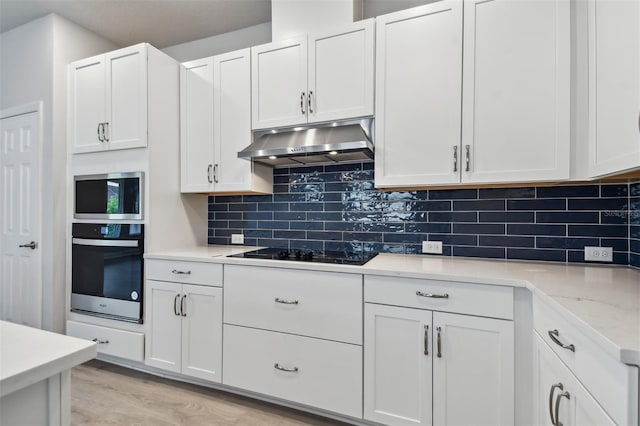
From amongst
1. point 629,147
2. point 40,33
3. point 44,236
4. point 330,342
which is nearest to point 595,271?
point 629,147

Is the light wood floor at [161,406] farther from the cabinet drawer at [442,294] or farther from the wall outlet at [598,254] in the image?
the wall outlet at [598,254]

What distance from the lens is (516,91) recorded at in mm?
1751

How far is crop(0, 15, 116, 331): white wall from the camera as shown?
2625 mm

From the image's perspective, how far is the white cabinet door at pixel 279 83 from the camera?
223cm

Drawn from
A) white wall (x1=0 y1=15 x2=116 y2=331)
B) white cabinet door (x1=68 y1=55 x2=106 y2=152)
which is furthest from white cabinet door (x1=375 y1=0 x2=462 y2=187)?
white wall (x1=0 y1=15 x2=116 y2=331)

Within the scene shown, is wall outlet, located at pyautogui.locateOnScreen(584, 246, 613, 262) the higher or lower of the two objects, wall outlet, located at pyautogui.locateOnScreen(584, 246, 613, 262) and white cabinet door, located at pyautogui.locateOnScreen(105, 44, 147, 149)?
the lower

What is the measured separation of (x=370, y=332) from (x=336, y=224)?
0.96 metres

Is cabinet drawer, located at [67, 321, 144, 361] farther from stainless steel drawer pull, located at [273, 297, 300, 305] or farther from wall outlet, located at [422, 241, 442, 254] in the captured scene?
wall outlet, located at [422, 241, 442, 254]

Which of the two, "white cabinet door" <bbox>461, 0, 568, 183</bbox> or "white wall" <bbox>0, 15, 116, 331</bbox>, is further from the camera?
"white wall" <bbox>0, 15, 116, 331</bbox>

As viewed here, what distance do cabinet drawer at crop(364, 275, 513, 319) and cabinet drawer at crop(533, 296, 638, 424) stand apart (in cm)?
27

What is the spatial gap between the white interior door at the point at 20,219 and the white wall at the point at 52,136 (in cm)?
11

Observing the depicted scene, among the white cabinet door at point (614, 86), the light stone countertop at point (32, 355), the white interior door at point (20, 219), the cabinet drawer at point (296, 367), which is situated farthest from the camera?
the white interior door at point (20, 219)

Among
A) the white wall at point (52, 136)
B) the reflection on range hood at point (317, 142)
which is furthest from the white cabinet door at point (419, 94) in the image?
the white wall at point (52, 136)

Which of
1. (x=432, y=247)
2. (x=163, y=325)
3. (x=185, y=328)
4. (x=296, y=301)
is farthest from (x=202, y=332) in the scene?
(x=432, y=247)
